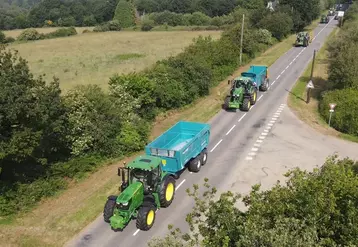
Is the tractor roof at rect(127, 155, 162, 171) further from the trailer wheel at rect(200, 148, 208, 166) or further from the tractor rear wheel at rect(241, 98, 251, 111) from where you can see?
the tractor rear wheel at rect(241, 98, 251, 111)

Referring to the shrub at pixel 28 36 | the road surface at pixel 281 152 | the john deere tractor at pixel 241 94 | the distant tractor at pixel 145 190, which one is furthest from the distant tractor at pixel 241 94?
the shrub at pixel 28 36

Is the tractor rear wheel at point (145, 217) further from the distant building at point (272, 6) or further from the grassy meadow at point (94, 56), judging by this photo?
the distant building at point (272, 6)

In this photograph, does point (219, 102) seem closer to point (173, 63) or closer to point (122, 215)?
point (173, 63)

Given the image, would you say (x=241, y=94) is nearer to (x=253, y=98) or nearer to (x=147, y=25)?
(x=253, y=98)

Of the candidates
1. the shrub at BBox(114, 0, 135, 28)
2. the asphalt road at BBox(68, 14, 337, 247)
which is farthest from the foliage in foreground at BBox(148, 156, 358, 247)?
the shrub at BBox(114, 0, 135, 28)

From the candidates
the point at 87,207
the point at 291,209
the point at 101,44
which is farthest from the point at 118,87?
the point at 101,44

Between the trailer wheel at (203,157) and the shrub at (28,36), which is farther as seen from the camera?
the shrub at (28,36)
